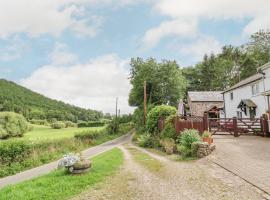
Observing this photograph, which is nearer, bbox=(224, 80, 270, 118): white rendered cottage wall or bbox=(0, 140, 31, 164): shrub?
bbox=(0, 140, 31, 164): shrub

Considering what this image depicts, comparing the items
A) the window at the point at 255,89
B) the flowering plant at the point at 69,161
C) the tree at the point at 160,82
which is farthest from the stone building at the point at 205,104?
the flowering plant at the point at 69,161

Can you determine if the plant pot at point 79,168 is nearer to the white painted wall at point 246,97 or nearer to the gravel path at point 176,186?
the gravel path at point 176,186

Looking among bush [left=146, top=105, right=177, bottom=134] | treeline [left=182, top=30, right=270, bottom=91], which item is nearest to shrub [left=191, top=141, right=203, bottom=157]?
bush [left=146, top=105, right=177, bottom=134]

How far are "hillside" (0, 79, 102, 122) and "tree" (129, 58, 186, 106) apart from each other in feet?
229

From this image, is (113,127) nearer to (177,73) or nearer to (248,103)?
(177,73)

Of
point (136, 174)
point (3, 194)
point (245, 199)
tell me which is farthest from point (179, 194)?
point (3, 194)

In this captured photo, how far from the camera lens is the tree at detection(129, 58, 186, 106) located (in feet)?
192

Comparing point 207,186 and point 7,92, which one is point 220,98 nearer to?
point 207,186

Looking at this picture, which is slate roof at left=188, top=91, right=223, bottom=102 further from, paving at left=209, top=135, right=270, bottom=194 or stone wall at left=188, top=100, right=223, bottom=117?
paving at left=209, top=135, right=270, bottom=194

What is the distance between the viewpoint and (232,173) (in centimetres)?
1129

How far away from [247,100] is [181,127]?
537 inches

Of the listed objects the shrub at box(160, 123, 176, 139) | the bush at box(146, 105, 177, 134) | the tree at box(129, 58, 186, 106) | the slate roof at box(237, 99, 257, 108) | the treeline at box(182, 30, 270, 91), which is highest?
the treeline at box(182, 30, 270, 91)

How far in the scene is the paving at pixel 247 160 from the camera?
396 inches

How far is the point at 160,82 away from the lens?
5925cm
